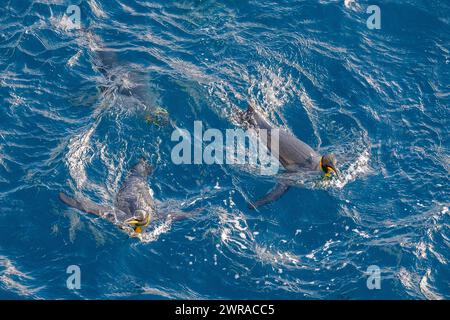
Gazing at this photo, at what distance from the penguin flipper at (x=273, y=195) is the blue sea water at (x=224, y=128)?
6.8 inches

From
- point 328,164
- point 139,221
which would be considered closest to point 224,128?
point 328,164

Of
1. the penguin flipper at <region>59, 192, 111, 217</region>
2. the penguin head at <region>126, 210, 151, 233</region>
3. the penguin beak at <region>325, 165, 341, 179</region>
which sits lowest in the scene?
the penguin head at <region>126, 210, 151, 233</region>

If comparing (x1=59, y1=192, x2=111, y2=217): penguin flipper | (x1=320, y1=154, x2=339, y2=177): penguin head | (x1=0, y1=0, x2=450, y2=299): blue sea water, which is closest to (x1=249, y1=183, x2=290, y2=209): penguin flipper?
(x1=0, y1=0, x2=450, y2=299): blue sea water

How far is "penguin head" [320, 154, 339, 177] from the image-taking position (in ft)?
53.0

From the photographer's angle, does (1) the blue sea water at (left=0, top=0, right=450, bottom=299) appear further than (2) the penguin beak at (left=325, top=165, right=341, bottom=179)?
No

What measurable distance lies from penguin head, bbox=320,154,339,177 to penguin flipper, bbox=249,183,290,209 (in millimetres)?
1037

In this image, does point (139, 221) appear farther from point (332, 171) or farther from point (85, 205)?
point (332, 171)

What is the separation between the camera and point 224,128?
17.6m

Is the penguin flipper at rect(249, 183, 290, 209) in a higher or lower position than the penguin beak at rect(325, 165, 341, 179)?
lower

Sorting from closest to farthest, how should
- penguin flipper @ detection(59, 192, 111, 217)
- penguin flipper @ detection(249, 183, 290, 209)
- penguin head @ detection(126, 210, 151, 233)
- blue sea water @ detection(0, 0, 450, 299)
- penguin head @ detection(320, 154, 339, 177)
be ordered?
blue sea water @ detection(0, 0, 450, 299)
penguin head @ detection(126, 210, 151, 233)
penguin flipper @ detection(59, 192, 111, 217)
penguin flipper @ detection(249, 183, 290, 209)
penguin head @ detection(320, 154, 339, 177)

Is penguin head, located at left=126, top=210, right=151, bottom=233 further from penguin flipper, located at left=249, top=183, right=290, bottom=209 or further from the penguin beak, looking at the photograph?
the penguin beak

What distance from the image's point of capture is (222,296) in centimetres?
1396
